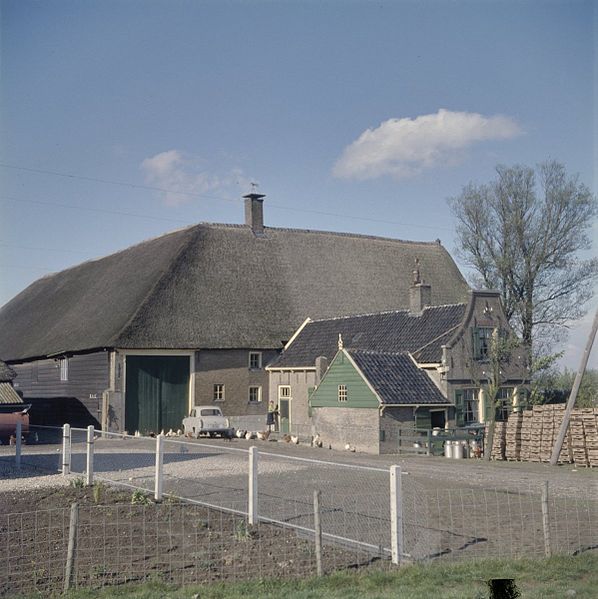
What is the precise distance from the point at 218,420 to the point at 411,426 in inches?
386

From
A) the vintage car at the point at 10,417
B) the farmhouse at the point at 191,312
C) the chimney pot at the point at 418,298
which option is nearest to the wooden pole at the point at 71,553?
the vintage car at the point at 10,417

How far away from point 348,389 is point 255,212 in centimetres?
2007

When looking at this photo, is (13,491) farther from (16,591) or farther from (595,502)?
(595,502)

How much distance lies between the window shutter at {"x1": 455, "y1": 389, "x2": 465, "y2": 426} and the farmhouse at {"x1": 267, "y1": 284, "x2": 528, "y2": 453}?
4cm

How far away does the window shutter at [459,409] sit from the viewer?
30278 millimetres

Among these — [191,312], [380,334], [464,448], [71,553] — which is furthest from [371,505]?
[191,312]

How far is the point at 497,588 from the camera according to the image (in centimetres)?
552

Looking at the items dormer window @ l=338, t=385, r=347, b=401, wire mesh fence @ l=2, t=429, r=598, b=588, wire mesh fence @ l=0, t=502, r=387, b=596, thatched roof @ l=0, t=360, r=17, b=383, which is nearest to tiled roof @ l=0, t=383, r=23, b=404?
thatched roof @ l=0, t=360, r=17, b=383

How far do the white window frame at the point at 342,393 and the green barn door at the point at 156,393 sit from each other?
1045 cm

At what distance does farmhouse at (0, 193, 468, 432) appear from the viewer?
37.1 meters

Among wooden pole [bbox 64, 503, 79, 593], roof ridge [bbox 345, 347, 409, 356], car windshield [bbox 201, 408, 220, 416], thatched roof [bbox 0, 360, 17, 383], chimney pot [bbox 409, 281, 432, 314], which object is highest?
chimney pot [bbox 409, 281, 432, 314]

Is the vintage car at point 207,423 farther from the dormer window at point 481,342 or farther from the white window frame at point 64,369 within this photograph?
the dormer window at point 481,342

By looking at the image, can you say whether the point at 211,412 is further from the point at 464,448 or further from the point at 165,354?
the point at 464,448

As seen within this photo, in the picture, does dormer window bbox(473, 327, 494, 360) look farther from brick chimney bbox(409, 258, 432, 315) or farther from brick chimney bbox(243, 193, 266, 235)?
brick chimney bbox(243, 193, 266, 235)
